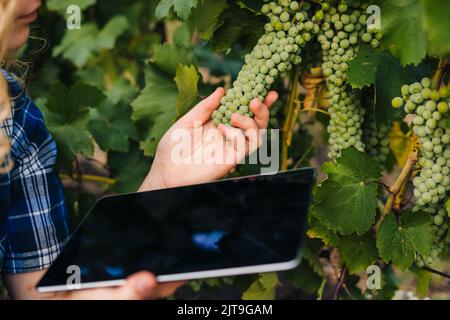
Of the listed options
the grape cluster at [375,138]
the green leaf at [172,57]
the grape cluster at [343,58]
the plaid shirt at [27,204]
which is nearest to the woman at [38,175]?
the plaid shirt at [27,204]

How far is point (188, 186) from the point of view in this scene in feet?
4.42

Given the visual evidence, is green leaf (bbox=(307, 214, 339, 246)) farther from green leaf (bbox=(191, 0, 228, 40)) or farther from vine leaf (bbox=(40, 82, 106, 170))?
vine leaf (bbox=(40, 82, 106, 170))

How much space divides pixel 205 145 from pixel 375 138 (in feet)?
1.41

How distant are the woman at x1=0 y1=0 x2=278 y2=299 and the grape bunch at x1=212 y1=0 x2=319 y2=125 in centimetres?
3

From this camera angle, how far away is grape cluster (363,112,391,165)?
59.4 inches

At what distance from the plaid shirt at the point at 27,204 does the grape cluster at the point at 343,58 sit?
0.66 metres

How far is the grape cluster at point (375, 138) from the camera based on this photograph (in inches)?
59.4

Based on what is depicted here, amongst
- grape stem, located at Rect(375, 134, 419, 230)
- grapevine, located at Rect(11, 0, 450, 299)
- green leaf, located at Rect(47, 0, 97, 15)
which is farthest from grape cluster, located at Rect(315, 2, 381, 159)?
green leaf, located at Rect(47, 0, 97, 15)

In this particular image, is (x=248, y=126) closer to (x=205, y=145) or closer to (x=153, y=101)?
(x=205, y=145)
